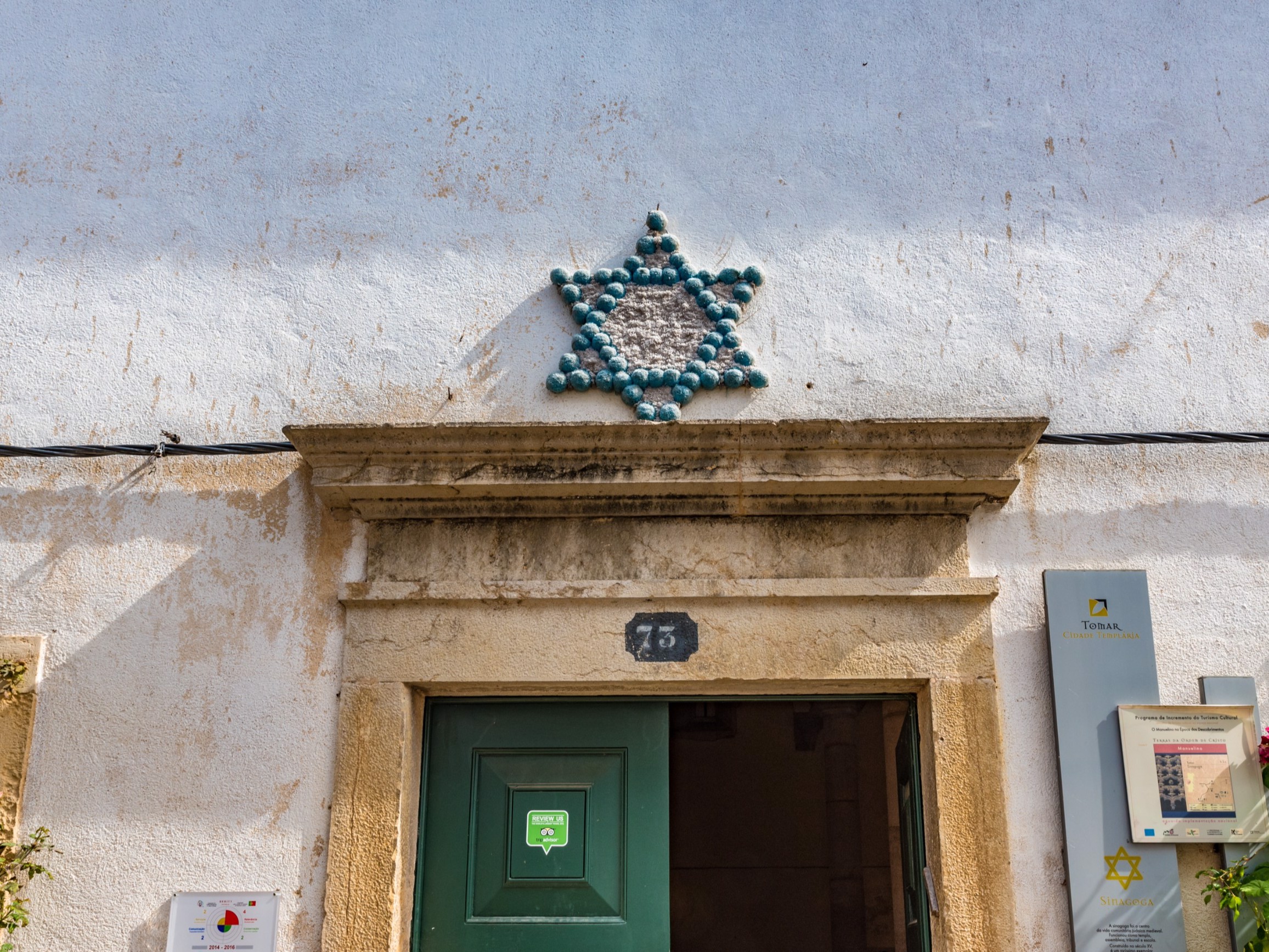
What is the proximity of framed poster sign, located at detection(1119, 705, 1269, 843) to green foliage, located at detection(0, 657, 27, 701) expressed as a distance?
3.08 m

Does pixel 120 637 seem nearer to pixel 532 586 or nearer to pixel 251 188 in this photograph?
pixel 532 586

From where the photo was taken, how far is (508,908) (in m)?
3.30

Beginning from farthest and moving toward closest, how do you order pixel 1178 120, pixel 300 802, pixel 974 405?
1. pixel 1178 120
2. pixel 974 405
3. pixel 300 802

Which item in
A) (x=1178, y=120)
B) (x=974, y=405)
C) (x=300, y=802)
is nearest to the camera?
(x=300, y=802)

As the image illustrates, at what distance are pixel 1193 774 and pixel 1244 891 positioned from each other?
31 centimetres

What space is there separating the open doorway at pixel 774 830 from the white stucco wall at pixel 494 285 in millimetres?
4061

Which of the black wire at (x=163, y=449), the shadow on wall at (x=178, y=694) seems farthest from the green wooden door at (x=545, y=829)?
the black wire at (x=163, y=449)

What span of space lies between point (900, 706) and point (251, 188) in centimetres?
265

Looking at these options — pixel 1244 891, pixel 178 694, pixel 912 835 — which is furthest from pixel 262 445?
pixel 1244 891

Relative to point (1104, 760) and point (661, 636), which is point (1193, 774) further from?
point (661, 636)

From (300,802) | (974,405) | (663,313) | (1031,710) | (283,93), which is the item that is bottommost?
(300,802)

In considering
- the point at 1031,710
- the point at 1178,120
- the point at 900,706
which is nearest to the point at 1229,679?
the point at 1031,710

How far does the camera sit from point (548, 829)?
3359 millimetres

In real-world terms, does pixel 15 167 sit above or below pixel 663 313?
above
